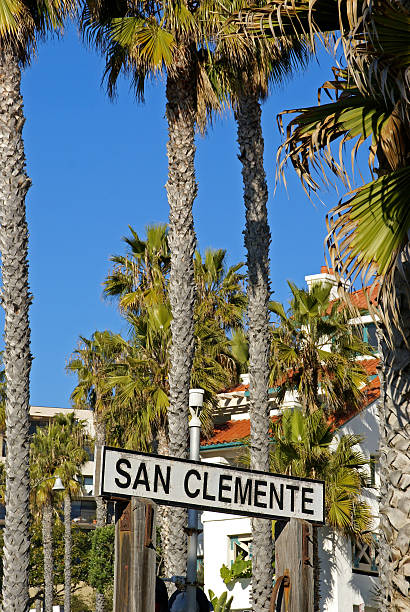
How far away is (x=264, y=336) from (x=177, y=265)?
2.18m

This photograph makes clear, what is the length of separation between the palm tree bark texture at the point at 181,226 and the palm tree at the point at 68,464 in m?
29.1

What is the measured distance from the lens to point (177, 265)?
1923 cm

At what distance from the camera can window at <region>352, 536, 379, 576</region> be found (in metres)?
28.1

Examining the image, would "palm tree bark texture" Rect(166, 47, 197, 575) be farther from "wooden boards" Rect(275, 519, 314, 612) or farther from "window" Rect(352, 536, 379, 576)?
"wooden boards" Rect(275, 519, 314, 612)

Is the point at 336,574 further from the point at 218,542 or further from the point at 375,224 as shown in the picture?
the point at 375,224

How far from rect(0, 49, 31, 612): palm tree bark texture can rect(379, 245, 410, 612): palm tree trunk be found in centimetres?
990

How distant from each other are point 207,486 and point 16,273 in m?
11.7

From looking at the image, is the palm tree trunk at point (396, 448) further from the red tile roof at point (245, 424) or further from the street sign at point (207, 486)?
the red tile roof at point (245, 424)

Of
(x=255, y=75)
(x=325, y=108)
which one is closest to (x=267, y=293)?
(x=255, y=75)

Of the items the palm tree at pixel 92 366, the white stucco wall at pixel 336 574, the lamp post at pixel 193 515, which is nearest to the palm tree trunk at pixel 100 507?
the palm tree at pixel 92 366

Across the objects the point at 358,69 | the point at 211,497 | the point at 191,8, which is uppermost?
the point at 191,8

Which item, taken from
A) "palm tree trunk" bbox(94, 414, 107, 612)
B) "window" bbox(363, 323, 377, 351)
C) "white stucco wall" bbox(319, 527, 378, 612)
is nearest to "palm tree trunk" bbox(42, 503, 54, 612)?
"palm tree trunk" bbox(94, 414, 107, 612)

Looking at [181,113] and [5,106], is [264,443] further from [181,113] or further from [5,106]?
[5,106]

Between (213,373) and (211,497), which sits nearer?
(211,497)
